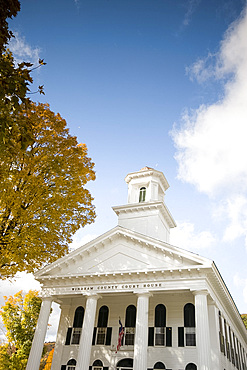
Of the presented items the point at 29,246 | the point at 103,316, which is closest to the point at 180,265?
the point at 103,316

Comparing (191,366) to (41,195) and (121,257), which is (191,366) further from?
(41,195)

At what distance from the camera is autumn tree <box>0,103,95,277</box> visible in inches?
542

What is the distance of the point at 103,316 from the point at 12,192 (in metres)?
13.2

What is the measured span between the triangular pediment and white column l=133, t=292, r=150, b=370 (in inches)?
76.0

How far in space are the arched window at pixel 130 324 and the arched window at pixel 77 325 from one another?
360 cm

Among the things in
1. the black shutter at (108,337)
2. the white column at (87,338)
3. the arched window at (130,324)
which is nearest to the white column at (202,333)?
the arched window at (130,324)

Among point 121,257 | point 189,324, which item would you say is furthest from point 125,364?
point 121,257

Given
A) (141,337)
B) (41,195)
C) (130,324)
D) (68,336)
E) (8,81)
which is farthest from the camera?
(68,336)

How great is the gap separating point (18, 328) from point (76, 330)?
11736mm

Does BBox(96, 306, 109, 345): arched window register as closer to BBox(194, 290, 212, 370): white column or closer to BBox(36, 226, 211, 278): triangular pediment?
BBox(36, 226, 211, 278): triangular pediment

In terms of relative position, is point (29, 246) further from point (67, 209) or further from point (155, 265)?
point (155, 265)

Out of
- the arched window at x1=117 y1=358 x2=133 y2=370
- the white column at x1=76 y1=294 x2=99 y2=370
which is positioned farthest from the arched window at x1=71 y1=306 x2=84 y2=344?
the white column at x1=76 y1=294 x2=99 y2=370

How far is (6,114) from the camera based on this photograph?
6758mm

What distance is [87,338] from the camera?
18.5 m
